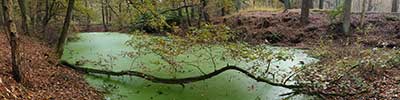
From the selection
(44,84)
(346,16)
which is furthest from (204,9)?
(44,84)

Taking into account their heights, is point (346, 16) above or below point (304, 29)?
above

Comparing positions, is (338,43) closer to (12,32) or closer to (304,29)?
(304,29)

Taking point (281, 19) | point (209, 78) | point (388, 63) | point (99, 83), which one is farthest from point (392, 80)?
point (281, 19)

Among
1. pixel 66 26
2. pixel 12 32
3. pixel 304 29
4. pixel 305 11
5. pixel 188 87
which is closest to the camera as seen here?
pixel 12 32

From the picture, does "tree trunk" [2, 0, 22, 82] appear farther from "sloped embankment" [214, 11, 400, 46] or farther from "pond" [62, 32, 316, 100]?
"sloped embankment" [214, 11, 400, 46]


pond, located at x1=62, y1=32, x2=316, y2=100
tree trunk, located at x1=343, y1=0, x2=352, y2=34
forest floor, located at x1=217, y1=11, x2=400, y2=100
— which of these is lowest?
pond, located at x1=62, y1=32, x2=316, y2=100

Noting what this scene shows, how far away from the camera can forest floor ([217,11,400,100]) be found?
795 centimetres

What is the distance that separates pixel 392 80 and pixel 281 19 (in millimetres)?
11863

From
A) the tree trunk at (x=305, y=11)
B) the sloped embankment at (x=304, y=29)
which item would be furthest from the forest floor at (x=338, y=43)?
the tree trunk at (x=305, y=11)

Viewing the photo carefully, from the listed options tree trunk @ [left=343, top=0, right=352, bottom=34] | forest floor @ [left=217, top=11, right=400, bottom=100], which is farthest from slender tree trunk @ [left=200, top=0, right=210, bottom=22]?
tree trunk @ [left=343, top=0, right=352, bottom=34]

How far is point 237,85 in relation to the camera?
30.2 feet

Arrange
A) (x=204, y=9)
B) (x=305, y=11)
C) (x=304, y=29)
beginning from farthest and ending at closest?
(x=204, y=9) → (x=305, y=11) → (x=304, y=29)

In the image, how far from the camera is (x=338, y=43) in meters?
15.5

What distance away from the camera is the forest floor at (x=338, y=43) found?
7954 millimetres
